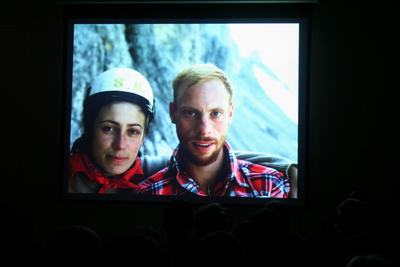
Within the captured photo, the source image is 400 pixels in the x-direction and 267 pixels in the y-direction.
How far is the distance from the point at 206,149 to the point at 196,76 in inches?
26.3

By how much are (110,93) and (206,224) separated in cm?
308

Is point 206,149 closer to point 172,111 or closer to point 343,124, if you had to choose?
point 172,111

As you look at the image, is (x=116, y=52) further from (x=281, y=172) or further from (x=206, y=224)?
(x=206, y=224)

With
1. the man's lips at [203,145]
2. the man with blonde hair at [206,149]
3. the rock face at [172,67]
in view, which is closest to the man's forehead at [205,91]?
the man with blonde hair at [206,149]

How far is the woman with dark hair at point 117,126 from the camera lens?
602cm

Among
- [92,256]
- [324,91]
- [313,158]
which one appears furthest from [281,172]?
[92,256]

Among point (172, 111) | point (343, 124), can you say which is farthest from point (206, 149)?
point (343, 124)

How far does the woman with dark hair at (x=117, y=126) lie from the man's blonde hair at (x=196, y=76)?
263 millimetres

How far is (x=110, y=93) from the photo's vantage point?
239 inches

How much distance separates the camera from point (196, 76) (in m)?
6.01

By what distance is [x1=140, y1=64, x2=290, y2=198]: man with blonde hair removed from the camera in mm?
5941

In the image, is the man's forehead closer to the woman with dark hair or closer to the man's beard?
the woman with dark hair

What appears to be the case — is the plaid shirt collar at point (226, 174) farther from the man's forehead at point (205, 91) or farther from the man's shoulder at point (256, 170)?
the man's forehead at point (205, 91)

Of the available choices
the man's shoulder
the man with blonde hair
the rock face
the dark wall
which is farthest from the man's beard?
the dark wall
